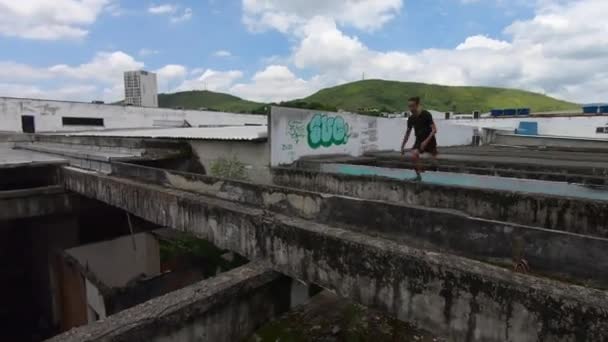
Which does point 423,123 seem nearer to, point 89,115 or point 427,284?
point 427,284

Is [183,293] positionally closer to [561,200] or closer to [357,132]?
[561,200]

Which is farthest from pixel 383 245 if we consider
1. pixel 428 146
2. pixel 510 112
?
pixel 510 112

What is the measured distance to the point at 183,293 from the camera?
2.79 m

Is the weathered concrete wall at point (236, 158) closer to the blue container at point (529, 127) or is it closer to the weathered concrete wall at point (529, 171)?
the weathered concrete wall at point (529, 171)

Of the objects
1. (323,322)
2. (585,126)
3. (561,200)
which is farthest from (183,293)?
(585,126)

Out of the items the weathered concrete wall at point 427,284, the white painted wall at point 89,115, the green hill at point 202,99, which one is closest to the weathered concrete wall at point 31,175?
the weathered concrete wall at point 427,284

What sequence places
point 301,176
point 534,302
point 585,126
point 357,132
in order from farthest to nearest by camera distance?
point 585,126 → point 357,132 → point 301,176 → point 534,302

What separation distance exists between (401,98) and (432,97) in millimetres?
11403

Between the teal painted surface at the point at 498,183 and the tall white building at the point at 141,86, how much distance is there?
4431 centimetres

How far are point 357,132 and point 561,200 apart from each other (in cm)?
710

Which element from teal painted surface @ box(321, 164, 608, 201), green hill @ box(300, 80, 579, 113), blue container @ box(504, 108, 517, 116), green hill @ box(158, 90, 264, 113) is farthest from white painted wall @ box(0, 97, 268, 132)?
green hill @ box(158, 90, 264, 113)

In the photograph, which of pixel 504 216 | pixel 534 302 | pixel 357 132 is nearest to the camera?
pixel 534 302

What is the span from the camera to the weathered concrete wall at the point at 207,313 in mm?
2334

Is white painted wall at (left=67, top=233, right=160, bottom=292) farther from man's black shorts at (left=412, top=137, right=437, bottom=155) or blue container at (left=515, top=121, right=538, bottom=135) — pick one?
blue container at (left=515, top=121, right=538, bottom=135)
